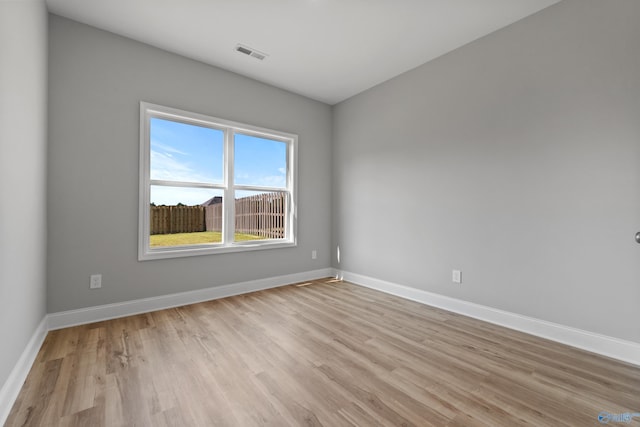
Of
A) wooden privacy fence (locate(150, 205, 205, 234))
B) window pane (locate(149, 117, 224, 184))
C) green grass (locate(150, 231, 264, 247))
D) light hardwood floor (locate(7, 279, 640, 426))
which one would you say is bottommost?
light hardwood floor (locate(7, 279, 640, 426))

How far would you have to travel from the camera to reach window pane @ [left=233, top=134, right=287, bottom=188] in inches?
142

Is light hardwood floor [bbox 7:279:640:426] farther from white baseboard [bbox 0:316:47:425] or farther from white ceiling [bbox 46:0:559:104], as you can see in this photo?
white ceiling [bbox 46:0:559:104]

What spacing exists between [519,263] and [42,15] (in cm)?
446

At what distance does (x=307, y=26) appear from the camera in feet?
8.47

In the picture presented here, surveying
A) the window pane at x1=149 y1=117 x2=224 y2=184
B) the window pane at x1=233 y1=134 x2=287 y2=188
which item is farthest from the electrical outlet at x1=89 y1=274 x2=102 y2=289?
the window pane at x1=233 y1=134 x2=287 y2=188

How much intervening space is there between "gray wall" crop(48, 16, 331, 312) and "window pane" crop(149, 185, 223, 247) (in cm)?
21

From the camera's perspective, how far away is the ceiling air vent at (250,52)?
2900 mm

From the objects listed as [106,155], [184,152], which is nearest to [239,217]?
[184,152]

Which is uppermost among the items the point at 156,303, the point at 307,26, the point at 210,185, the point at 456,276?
the point at 307,26

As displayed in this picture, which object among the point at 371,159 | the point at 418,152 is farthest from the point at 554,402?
the point at 371,159

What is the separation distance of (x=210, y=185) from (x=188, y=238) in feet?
2.20

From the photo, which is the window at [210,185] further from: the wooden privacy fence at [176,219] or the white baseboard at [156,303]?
the white baseboard at [156,303]
